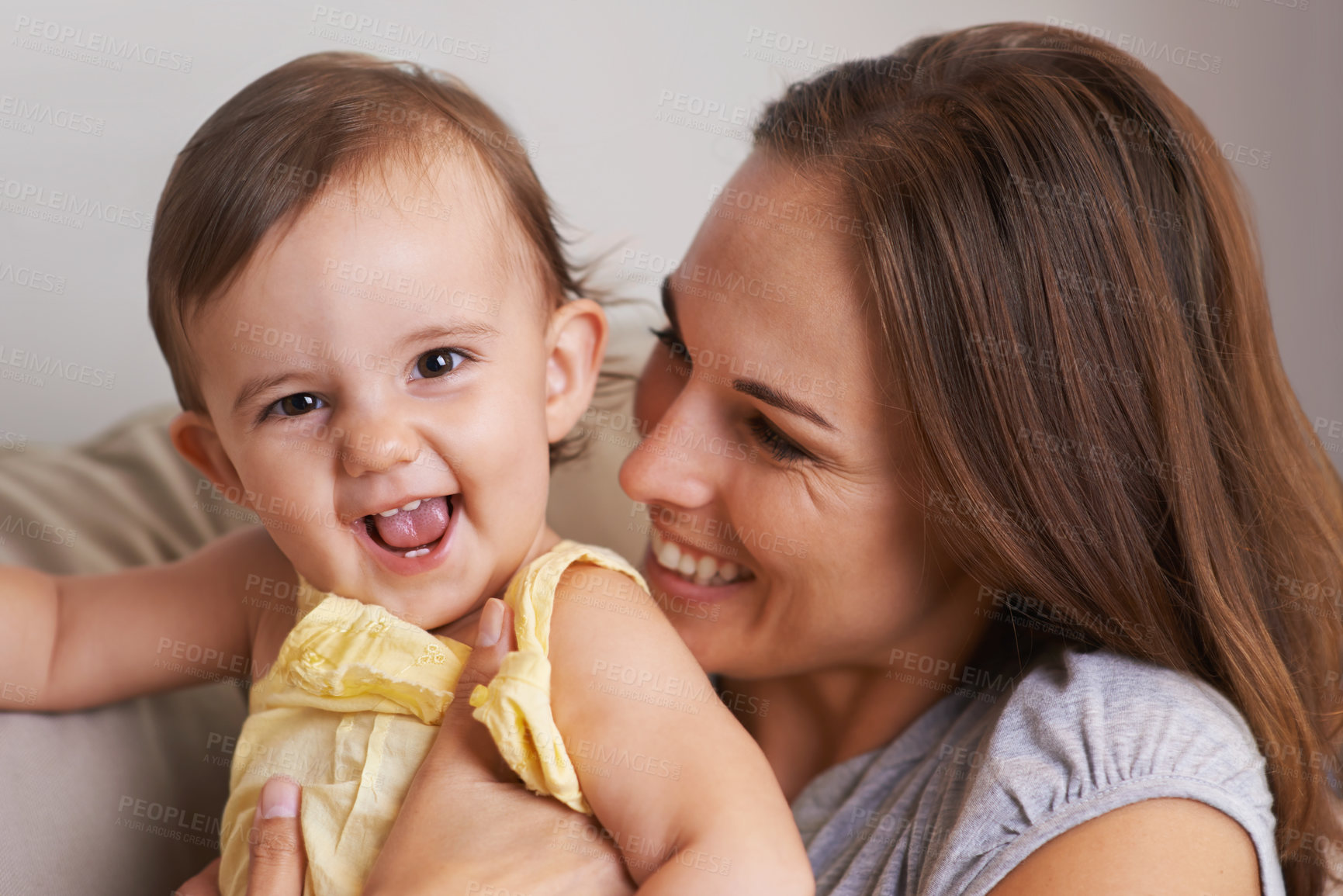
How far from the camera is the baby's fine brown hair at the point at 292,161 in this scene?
1.25 m

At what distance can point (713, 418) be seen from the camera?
1.51 meters

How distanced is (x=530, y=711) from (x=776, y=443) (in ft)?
1.75

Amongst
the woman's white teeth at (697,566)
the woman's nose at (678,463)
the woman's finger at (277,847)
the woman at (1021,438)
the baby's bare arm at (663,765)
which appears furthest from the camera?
the woman's white teeth at (697,566)

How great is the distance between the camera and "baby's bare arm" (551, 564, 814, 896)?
3.60ft

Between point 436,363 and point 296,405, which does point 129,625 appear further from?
point 436,363

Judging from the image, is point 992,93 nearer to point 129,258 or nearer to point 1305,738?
point 1305,738

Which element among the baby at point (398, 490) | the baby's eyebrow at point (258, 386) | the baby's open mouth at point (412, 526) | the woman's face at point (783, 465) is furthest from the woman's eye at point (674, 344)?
the baby's eyebrow at point (258, 386)

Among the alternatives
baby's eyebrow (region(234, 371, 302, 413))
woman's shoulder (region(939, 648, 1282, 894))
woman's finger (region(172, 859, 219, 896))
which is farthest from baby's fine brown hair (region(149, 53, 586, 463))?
woman's shoulder (region(939, 648, 1282, 894))

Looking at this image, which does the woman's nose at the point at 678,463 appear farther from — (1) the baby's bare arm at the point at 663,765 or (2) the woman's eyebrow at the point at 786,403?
(1) the baby's bare arm at the point at 663,765

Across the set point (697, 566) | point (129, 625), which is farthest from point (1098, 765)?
point (129, 625)

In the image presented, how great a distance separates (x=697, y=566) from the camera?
1643mm

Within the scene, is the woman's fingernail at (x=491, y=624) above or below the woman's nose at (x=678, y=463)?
below

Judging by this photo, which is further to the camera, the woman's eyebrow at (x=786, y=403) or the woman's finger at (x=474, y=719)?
the woman's eyebrow at (x=786, y=403)

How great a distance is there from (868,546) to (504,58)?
1822 millimetres
